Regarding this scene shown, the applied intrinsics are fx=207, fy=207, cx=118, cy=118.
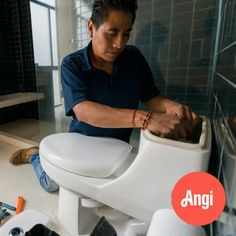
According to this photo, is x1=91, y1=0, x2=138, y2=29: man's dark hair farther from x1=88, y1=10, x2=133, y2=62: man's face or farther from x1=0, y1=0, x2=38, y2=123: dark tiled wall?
x1=0, y1=0, x2=38, y2=123: dark tiled wall

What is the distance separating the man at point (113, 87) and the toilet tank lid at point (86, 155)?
7 cm

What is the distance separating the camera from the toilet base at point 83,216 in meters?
0.72

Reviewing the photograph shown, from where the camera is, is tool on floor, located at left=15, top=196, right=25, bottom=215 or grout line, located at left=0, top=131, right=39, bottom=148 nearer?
tool on floor, located at left=15, top=196, right=25, bottom=215

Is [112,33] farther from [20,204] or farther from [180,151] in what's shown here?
[20,204]

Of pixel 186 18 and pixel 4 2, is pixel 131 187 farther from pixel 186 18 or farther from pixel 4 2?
pixel 4 2

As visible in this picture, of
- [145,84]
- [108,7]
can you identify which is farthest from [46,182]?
[108,7]

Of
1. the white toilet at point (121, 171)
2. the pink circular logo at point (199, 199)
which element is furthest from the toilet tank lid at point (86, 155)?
the pink circular logo at point (199, 199)

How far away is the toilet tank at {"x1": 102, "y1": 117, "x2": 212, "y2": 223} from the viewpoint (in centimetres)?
47

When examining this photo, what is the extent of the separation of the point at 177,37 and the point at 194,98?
36 centimetres

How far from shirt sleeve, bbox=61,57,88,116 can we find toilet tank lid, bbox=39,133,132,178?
5.2 inches

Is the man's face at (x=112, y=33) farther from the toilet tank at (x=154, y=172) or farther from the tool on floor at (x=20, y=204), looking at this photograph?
the tool on floor at (x=20, y=204)

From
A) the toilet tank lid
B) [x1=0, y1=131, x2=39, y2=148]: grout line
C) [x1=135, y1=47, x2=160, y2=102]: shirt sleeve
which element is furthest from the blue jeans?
[x1=135, y1=47, x2=160, y2=102]: shirt sleeve

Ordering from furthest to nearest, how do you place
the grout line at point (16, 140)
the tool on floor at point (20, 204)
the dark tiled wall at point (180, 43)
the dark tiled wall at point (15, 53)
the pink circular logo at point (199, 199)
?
the dark tiled wall at point (15, 53) → the grout line at point (16, 140) → the dark tiled wall at point (180, 43) → the tool on floor at point (20, 204) → the pink circular logo at point (199, 199)

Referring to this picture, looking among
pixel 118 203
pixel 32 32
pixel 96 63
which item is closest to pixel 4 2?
pixel 32 32
